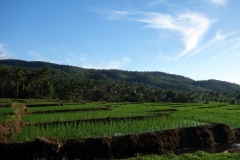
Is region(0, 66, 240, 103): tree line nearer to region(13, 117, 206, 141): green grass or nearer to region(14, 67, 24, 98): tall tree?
region(14, 67, 24, 98): tall tree

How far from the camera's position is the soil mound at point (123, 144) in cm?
1199

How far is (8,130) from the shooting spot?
1422cm

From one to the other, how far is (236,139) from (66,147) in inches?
545

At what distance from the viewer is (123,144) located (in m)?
14.2

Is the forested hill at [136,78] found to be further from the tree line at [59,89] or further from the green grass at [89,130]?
the green grass at [89,130]

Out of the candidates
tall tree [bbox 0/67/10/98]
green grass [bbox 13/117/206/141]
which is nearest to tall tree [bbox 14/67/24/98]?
tall tree [bbox 0/67/10/98]

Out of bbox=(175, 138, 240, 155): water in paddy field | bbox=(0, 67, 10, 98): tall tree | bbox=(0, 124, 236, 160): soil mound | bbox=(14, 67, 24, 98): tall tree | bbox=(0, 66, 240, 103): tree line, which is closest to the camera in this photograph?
bbox=(0, 124, 236, 160): soil mound

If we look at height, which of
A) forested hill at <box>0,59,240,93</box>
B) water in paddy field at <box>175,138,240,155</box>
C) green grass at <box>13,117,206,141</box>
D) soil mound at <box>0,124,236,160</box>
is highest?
forested hill at <box>0,59,240,93</box>

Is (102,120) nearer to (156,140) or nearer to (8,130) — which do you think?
(156,140)

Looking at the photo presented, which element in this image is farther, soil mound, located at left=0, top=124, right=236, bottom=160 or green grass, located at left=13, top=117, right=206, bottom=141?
green grass, located at left=13, top=117, right=206, bottom=141

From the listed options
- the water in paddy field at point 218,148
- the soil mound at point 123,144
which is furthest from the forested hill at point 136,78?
the water in paddy field at point 218,148

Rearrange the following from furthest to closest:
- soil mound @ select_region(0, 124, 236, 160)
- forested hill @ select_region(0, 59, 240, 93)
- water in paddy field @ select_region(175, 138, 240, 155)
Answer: forested hill @ select_region(0, 59, 240, 93), water in paddy field @ select_region(175, 138, 240, 155), soil mound @ select_region(0, 124, 236, 160)

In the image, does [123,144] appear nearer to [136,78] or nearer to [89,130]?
[89,130]

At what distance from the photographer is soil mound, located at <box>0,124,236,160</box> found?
1199 cm
